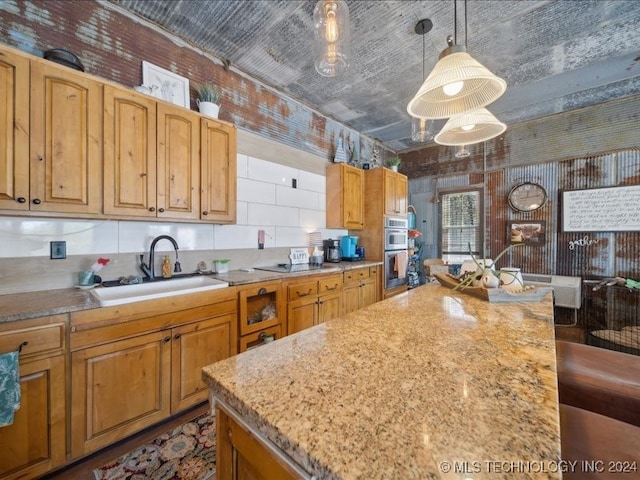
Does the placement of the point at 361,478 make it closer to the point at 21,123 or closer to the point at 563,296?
the point at 21,123

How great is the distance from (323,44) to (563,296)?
371 centimetres

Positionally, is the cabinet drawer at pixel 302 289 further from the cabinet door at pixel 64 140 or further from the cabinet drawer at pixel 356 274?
the cabinet door at pixel 64 140

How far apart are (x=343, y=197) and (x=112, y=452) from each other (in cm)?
301

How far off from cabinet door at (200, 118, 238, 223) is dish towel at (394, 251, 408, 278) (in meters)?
2.45

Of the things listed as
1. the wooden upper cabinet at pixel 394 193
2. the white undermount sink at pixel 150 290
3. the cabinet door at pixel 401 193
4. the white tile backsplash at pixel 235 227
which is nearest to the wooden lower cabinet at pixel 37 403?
the white undermount sink at pixel 150 290

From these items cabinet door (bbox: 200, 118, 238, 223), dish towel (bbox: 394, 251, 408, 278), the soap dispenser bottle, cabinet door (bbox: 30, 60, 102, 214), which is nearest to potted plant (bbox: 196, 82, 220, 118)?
cabinet door (bbox: 200, 118, 238, 223)

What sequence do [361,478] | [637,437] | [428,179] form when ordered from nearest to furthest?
[361,478]
[637,437]
[428,179]

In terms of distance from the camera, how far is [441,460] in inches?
16.1

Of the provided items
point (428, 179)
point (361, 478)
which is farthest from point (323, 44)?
point (428, 179)

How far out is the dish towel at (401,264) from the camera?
3.79 meters

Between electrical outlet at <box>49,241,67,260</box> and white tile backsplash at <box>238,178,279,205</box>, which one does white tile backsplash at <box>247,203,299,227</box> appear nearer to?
white tile backsplash at <box>238,178,279,205</box>

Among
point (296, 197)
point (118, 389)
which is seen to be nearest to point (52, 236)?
point (118, 389)

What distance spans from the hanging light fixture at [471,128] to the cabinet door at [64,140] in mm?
2159

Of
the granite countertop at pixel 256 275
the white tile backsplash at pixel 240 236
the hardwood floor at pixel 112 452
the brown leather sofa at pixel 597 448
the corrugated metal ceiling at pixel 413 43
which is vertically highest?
the corrugated metal ceiling at pixel 413 43
